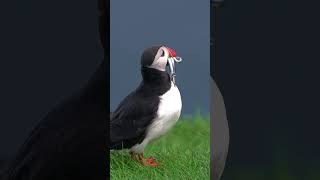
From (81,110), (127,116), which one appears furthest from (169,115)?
(81,110)

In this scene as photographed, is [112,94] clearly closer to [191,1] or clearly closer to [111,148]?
[111,148]

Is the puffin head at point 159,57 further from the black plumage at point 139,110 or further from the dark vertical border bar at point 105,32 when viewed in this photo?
the dark vertical border bar at point 105,32

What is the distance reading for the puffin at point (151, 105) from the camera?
2719 millimetres

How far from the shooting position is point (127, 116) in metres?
2.72

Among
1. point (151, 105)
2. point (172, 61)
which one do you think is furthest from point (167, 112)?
point (172, 61)

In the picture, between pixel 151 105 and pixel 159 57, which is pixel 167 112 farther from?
pixel 159 57

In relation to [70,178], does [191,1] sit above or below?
above

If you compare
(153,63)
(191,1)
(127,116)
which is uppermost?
(191,1)

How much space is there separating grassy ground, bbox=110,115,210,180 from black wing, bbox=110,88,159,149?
0.15 ft

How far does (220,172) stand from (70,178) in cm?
52

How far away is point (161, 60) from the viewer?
2.73 meters

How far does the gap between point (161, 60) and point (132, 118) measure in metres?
0.22

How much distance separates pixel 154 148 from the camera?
281 centimetres

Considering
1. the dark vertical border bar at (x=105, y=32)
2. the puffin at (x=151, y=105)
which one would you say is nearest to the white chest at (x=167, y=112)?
the puffin at (x=151, y=105)
